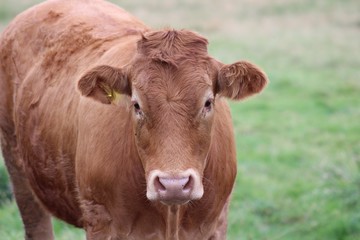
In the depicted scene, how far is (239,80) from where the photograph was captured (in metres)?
4.99

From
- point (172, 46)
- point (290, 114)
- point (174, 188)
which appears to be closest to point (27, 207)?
point (172, 46)

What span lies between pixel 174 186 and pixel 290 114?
9168mm

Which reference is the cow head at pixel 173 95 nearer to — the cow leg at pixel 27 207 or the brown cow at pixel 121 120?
the brown cow at pixel 121 120

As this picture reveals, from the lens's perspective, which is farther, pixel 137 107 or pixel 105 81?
pixel 105 81

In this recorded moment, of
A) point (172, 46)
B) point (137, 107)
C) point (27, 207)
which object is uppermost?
point (172, 46)

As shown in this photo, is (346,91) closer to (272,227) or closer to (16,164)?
(272,227)

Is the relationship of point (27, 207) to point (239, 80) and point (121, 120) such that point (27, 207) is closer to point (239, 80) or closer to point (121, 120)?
point (121, 120)

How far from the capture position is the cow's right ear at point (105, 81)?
493 cm

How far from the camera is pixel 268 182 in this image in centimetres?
997

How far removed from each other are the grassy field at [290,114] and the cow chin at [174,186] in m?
3.26

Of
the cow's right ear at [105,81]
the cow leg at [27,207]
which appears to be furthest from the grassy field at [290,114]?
the cow's right ear at [105,81]

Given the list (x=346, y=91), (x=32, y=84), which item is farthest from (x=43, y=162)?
(x=346, y=91)

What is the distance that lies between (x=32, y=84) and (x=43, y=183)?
0.76 m

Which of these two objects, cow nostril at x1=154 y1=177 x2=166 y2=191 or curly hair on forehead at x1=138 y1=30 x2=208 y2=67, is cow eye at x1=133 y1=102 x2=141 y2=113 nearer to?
curly hair on forehead at x1=138 y1=30 x2=208 y2=67
